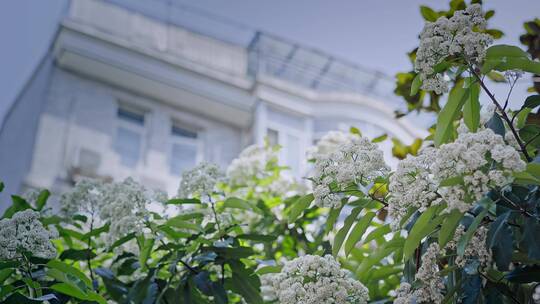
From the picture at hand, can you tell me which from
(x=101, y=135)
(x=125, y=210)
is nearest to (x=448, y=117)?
(x=125, y=210)

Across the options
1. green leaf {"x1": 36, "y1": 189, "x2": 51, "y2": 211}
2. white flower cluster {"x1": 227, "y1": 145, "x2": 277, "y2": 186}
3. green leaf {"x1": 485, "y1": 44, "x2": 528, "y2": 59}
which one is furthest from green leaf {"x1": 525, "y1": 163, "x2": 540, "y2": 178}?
white flower cluster {"x1": 227, "y1": 145, "x2": 277, "y2": 186}

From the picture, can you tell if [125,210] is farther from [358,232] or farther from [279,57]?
[279,57]

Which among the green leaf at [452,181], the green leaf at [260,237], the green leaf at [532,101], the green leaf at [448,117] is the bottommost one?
the green leaf at [452,181]

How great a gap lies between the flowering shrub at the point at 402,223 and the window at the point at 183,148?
20.6ft

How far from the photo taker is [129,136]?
8.43m

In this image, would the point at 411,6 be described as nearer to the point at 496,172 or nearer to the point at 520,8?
the point at 520,8

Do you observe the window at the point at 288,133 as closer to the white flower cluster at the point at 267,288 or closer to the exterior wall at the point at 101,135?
the exterior wall at the point at 101,135

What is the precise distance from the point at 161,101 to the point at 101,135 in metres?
1.05

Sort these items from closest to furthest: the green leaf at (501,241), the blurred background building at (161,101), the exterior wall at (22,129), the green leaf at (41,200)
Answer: the green leaf at (501,241)
the green leaf at (41,200)
the exterior wall at (22,129)
the blurred background building at (161,101)

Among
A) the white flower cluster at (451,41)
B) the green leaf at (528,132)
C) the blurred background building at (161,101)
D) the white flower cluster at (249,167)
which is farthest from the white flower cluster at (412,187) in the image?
the blurred background building at (161,101)

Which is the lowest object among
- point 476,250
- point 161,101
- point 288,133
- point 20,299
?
point 20,299

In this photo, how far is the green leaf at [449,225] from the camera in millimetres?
1410

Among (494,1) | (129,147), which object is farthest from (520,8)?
(129,147)

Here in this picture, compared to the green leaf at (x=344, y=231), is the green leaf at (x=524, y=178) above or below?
above
